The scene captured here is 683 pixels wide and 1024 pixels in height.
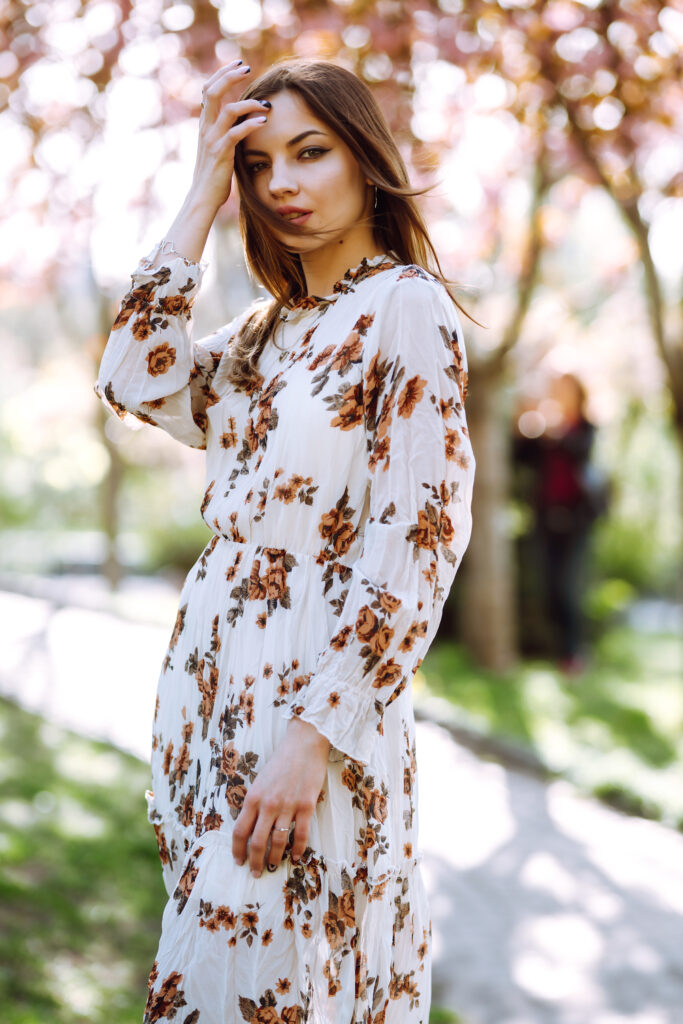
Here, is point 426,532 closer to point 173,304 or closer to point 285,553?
point 285,553

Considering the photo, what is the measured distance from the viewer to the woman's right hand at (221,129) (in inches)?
65.8

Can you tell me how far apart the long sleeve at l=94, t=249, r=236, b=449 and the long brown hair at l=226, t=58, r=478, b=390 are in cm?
10

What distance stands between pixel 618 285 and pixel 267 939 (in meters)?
9.74

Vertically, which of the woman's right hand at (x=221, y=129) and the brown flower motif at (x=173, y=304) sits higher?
the woman's right hand at (x=221, y=129)

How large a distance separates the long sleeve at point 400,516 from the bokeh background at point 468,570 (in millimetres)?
317

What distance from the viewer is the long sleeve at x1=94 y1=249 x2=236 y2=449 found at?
179cm

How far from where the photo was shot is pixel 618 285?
10320 mm

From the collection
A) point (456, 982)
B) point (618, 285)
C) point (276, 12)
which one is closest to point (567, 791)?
point (456, 982)

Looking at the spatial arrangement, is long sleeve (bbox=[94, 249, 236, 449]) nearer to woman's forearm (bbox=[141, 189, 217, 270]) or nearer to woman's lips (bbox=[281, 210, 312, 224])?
woman's forearm (bbox=[141, 189, 217, 270])

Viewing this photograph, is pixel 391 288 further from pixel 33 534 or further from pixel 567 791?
pixel 33 534

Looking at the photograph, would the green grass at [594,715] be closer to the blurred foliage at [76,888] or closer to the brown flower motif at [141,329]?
the blurred foliage at [76,888]

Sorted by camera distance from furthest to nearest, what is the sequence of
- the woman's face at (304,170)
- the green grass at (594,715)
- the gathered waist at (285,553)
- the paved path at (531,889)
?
the green grass at (594,715) → the paved path at (531,889) → the woman's face at (304,170) → the gathered waist at (285,553)

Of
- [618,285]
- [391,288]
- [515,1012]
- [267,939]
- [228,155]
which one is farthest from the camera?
[618,285]

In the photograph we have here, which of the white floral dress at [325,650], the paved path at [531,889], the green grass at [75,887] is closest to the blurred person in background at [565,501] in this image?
the paved path at [531,889]
